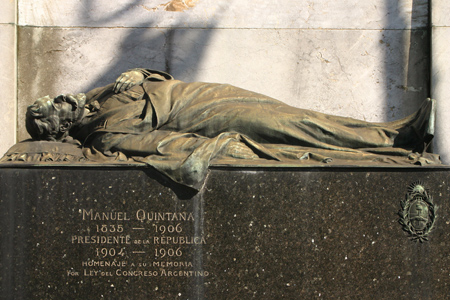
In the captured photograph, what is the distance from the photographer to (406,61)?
545cm

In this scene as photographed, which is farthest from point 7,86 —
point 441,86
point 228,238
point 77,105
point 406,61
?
point 441,86

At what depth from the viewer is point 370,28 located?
5.51m

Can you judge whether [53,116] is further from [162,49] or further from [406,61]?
[406,61]

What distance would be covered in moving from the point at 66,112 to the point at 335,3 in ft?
9.48

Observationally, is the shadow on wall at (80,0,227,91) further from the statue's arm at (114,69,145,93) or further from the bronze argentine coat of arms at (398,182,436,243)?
the bronze argentine coat of arms at (398,182,436,243)

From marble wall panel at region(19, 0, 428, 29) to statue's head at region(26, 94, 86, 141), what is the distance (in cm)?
158

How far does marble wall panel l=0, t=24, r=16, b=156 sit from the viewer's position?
528cm

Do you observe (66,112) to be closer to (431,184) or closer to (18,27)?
(18,27)

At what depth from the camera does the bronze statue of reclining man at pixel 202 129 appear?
3.78 m

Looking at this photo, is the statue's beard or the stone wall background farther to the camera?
the stone wall background

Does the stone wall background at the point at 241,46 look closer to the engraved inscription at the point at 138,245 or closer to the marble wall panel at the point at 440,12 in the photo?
the marble wall panel at the point at 440,12

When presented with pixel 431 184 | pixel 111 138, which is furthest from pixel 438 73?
pixel 111 138

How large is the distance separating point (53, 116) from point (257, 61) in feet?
7.19

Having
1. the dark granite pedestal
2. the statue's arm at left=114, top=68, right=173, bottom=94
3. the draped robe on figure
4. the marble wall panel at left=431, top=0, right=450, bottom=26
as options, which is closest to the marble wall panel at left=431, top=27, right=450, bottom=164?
the marble wall panel at left=431, top=0, right=450, bottom=26
